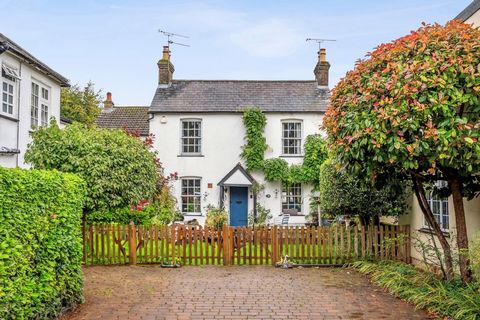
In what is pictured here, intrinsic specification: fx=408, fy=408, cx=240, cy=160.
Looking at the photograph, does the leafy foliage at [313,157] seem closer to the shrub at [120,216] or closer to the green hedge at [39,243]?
the shrub at [120,216]

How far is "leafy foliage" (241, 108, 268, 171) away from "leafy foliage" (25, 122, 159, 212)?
1045cm

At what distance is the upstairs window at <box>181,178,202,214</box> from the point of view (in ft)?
72.7

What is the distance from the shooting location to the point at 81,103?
35812 mm

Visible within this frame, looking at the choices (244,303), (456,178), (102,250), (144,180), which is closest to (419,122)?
(456,178)

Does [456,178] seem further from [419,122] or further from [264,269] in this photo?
[264,269]

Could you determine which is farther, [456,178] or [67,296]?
[456,178]

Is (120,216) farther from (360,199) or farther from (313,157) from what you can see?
(360,199)

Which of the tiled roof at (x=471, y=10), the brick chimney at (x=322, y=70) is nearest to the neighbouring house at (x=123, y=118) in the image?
the brick chimney at (x=322, y=70)

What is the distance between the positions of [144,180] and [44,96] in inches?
312

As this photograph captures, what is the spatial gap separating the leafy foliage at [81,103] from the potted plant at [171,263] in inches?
878

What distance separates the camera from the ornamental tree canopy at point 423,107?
22.4ft

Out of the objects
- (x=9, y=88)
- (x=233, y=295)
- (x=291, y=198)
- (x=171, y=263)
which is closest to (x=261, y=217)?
(x=291, y=198)

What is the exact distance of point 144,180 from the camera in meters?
11.9

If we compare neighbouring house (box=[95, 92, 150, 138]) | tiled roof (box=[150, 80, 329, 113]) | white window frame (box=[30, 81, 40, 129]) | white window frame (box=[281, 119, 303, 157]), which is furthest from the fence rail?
neighbouring house (box=[95, 92, 150, 138])
